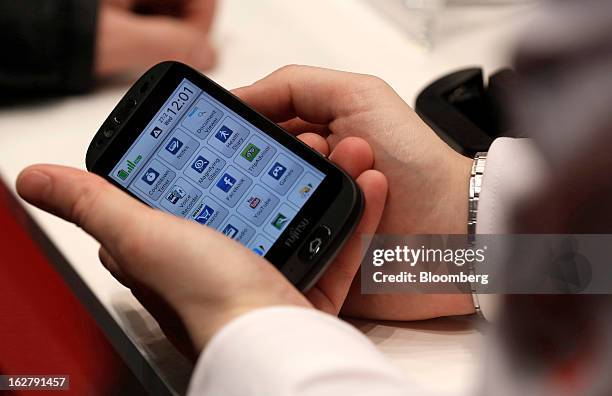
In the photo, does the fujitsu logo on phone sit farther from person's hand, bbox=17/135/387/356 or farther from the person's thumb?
the person's thumb

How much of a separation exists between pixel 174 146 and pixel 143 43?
248 mm

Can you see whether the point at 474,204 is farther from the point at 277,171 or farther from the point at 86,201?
the point at 86,201

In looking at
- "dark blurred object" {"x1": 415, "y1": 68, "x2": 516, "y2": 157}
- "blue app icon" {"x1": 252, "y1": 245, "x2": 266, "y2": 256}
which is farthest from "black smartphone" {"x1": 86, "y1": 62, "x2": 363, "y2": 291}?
"dark blurred object" {"x1": 415, "y1": 68, "x2": 516, "y2": 157}

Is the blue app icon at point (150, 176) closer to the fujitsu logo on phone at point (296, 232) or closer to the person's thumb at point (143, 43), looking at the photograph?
the fujitsu logo on phone at point (296, 232)

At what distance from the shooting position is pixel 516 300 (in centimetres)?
32

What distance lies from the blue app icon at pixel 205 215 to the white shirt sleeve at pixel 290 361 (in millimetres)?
119

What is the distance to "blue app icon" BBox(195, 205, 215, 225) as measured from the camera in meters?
0.48

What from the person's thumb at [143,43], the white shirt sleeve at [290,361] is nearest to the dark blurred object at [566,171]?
the white shirt sleeve at [290,361]

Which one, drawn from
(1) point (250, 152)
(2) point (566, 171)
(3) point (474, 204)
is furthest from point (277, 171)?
(2) point (566, 171)

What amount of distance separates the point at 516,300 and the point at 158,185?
24cm

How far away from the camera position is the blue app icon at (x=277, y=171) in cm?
48

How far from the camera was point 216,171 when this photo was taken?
1.60 ft

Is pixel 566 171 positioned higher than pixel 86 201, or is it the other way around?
pixel 566 171

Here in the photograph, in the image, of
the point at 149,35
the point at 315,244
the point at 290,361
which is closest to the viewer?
the point at 290,361
